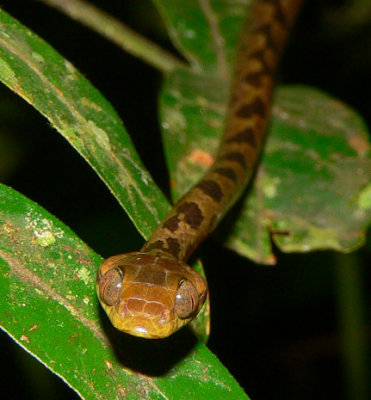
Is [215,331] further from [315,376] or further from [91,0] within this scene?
[91,0]

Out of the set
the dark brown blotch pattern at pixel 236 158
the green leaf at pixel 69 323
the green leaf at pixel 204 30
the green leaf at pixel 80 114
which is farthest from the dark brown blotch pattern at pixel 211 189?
the green leaf at pixel 204 30

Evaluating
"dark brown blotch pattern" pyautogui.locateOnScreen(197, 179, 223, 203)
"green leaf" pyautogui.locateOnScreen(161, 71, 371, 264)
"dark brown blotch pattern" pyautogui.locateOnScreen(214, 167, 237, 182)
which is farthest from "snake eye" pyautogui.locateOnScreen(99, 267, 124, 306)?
"dark brown blotch pattern" pyautogui.locateOnScreen(214, 167, 237, 182)

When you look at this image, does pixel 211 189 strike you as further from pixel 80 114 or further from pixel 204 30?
pixel 204 30

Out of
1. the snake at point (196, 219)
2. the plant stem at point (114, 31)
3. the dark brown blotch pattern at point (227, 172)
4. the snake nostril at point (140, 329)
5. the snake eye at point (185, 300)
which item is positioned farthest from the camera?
the plant stem at point (114, 31)

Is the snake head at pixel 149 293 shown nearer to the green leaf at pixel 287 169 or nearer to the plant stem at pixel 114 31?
the green leaf at pixel 287 169

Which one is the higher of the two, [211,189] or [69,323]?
[69,323]

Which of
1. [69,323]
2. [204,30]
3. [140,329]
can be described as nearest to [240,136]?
[204,30]

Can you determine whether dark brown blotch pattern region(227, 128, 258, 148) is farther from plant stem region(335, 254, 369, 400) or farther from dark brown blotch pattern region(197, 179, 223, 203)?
plant stem region(335, 254, 369, 400)
